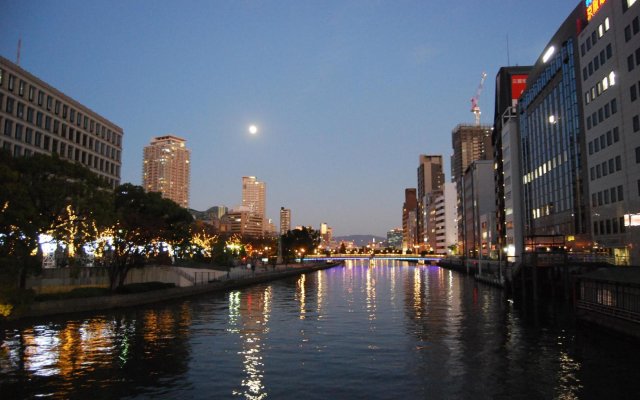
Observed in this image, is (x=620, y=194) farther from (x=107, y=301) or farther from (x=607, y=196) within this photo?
(x=107, y=301)

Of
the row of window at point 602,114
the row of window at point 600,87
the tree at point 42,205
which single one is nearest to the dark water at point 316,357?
the tree at point 42,205

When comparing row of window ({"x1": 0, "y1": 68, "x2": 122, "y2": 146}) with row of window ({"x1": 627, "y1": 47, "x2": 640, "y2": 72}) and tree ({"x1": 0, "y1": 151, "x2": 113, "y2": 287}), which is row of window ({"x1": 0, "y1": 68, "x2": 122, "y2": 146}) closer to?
tree ({"x1": 0, "y1": 151, "x2": 113, "y2": 287})

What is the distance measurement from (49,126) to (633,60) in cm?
10022

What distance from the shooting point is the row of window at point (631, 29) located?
6050 cm

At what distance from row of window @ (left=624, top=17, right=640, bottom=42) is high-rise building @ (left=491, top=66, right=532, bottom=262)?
215 feet

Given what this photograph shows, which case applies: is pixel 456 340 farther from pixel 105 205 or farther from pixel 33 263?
pixel 33 263

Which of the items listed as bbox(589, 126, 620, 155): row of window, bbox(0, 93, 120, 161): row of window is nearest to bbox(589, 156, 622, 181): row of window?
bbox(589, 126, 620, 155): row of window

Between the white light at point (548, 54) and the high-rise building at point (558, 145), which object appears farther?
the white light at point (548, 54)

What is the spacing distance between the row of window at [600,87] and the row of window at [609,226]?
1788 cm

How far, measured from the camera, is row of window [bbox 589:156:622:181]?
6812 centimetres

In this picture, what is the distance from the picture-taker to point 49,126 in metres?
102

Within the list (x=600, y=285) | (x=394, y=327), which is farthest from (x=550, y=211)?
(x=394, y=327)

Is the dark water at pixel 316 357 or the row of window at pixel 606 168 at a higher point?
the row of window at pixel 606 168

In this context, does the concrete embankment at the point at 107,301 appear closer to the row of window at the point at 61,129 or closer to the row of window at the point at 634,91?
the row of window at the point at 61,129
